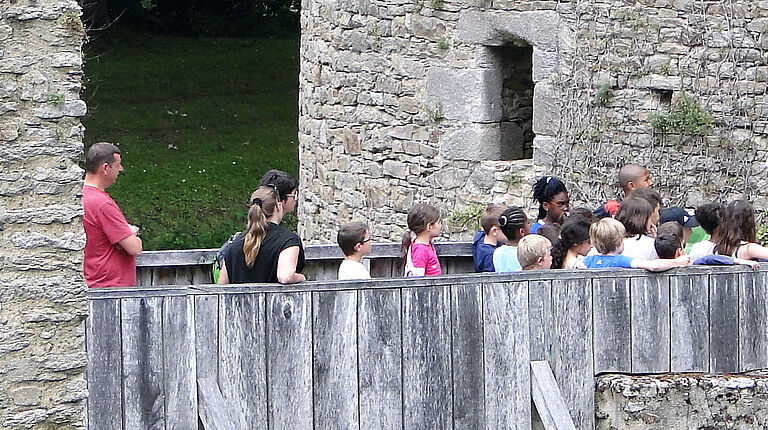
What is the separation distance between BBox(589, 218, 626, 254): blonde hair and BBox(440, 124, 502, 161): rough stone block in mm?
3576

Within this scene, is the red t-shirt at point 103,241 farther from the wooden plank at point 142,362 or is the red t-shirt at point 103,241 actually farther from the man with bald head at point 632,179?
the man with bald head at point 632,179

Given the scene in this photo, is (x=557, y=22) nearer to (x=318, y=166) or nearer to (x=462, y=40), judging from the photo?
(x=462, y=40)

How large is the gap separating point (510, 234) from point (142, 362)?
7.81ft

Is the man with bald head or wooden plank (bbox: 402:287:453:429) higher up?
the man with bald head

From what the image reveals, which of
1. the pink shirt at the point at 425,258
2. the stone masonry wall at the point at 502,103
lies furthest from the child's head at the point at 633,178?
the pink shirt at the point at 425,258

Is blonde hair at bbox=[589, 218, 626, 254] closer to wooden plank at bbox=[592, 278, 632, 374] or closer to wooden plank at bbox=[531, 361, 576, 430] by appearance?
wooden plank at bbox=[592, 278, 632, 374]

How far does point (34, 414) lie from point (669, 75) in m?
5.46

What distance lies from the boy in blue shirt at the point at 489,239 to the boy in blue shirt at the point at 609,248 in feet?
2.41

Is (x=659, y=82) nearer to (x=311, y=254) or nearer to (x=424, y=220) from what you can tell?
(x=424, y=220)

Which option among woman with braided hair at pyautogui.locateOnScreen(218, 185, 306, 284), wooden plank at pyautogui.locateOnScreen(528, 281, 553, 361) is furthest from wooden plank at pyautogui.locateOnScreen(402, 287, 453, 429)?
woman with braided hair at pyautogui.locateOnScreen(218, 185, 306, 284)

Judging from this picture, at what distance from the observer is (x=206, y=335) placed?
6.54 metres

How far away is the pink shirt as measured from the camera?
7859 millimetres

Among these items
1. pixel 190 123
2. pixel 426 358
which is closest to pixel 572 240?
pixel 426 358

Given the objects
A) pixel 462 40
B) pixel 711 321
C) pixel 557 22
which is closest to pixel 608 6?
pixel 557 22
